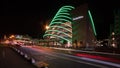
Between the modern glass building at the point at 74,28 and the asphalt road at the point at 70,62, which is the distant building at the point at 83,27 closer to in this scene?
the modern glass building at the point at 74,28

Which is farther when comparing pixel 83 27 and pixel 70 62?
pixel 83 27

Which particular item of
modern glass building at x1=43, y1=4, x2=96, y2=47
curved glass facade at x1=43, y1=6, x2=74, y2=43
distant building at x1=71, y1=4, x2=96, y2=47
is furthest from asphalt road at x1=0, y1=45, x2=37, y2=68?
curved glass facade at x1=43, y1=6, x2=74, y2=43

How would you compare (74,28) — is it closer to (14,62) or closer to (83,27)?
(83,27)

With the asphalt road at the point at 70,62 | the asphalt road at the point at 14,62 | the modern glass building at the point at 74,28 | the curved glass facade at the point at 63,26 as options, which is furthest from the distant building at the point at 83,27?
the asphalt road at the point at 14,62

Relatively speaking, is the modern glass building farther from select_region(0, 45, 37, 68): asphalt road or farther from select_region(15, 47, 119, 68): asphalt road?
select_region(0, 45, 37, 68): asphalt road

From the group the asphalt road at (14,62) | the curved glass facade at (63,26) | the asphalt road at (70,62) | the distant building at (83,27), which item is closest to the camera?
the asphalt road at (14,62)

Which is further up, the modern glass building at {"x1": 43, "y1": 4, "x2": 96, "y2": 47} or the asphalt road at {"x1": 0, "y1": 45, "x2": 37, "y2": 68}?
the modern glass building at {"x1": 43, "y1": 4, "x2": 96, "y2": 47}

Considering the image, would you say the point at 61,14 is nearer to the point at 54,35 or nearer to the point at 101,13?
the point at 54,35

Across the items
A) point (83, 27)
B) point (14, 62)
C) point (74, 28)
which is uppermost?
point (74, 28)

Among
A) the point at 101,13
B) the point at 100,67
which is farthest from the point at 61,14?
the point at 100,67

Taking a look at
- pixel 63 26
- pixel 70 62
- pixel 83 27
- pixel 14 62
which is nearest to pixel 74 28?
pixel 83 27

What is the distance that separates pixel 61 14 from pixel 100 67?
455ft

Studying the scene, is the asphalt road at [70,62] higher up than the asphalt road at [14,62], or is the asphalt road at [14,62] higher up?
the asphalt road at [14,62]

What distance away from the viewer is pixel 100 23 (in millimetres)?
143500
